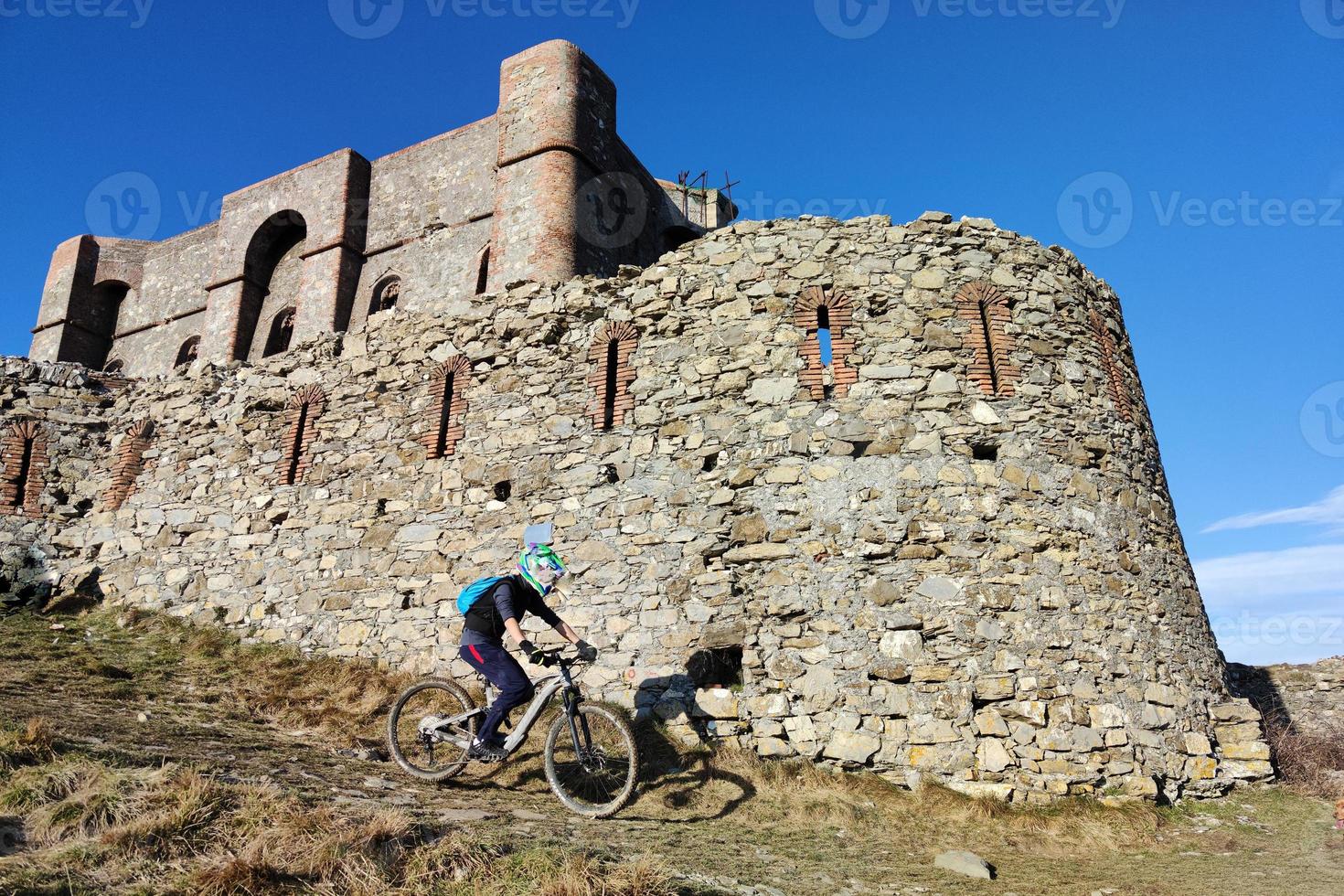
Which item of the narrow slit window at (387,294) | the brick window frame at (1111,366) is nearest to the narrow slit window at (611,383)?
the brick window frame at (1111,366)

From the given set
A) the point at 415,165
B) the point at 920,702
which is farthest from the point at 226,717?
the point at 415,165

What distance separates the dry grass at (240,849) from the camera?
4094 millimetres

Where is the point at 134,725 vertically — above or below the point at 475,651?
below

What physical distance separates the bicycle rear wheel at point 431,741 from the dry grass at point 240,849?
1.89 metres

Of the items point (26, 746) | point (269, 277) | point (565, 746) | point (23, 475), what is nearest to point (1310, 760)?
point (565, 746)

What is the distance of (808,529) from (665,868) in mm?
4483

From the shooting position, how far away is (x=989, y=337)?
9.62 m

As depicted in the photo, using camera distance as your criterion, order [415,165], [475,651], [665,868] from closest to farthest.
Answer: [665,868] < [475,651] < [415,165]

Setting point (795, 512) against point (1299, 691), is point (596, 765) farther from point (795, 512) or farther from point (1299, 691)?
point (1299, 691)

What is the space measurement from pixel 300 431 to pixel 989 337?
9656 mm

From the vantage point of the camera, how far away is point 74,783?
16.2 feet

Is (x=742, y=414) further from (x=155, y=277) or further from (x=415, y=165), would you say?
(x=155, y=277)

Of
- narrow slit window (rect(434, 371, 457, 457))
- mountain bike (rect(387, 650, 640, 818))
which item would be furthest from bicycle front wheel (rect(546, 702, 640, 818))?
narrow slit window (rect(434, 371, 457, 457))

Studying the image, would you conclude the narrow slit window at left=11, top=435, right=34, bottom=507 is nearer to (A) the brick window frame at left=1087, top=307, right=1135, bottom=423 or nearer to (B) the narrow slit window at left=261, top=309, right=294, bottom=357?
(B) the narrow slit window at left=261, top=309, right=294, bottom=357
